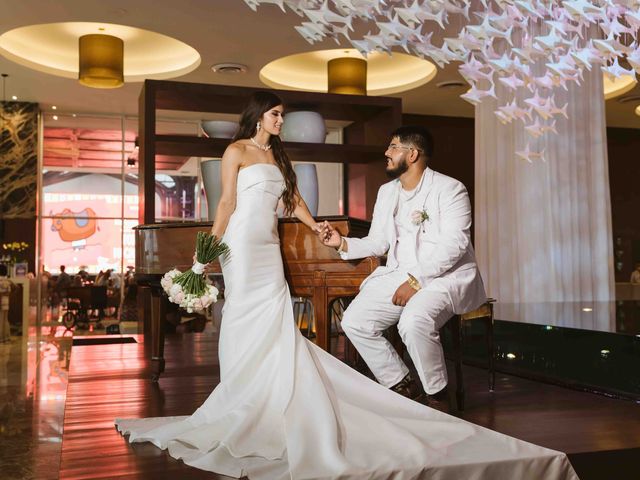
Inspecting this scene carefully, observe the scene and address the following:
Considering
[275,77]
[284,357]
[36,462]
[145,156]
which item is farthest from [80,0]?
[284,357]

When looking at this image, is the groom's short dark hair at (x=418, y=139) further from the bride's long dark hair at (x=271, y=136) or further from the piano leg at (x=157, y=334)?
the piano leg at (x=157, y=334)

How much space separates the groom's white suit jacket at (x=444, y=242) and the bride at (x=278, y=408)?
0.46 meters

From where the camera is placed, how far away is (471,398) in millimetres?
3816

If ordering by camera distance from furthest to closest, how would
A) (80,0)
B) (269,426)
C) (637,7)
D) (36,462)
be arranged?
(80,0), (36,462), (637,7), (269,426)

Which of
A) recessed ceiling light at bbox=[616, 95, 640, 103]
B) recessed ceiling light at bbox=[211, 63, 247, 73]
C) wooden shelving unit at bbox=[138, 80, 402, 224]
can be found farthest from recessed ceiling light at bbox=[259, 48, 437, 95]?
recessed ceiling light at bbox=[616, 95, 640, 103]

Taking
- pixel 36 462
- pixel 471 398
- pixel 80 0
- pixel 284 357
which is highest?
pixel 80 0

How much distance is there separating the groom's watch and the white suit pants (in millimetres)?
25

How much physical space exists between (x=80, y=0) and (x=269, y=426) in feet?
19.6

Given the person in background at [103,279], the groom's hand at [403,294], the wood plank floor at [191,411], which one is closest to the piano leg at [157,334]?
the wood plank floor at [191,411]

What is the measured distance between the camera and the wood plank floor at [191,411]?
2.63 meters

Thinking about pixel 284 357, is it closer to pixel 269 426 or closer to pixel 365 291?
pixel 269 426

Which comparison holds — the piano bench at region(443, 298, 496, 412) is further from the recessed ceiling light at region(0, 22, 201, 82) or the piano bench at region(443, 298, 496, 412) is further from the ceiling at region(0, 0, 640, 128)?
the recessed ceiling light at region(0, 22, 201, 82)

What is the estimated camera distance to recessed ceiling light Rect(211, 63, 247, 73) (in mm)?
9648

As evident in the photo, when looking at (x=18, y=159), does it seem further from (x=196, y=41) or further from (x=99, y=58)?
(x=196, y=41)
